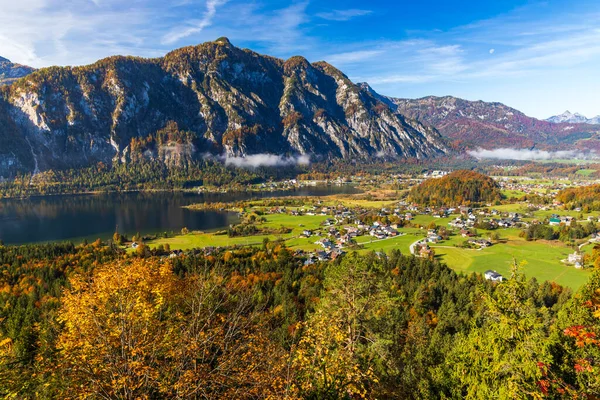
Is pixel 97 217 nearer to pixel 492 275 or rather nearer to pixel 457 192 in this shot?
pixel 492 275

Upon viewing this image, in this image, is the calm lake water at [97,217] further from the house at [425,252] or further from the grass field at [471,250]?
the house at [425,252]

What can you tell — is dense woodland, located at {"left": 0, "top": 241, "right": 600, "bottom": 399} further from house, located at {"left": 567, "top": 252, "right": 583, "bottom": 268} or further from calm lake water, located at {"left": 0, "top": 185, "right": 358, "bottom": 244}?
calm lake water, located at {"left": 0, "top": 185, "right": 358, "bottom": 244}

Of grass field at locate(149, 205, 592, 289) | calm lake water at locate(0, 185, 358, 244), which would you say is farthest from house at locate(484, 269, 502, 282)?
calm lake water at locate(0, 185, 358, 244)

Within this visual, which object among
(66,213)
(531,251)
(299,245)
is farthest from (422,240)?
(66,213)

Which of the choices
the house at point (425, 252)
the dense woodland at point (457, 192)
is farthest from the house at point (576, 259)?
the dense woodland at point (457, 192)

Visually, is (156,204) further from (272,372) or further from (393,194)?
(272,372)
